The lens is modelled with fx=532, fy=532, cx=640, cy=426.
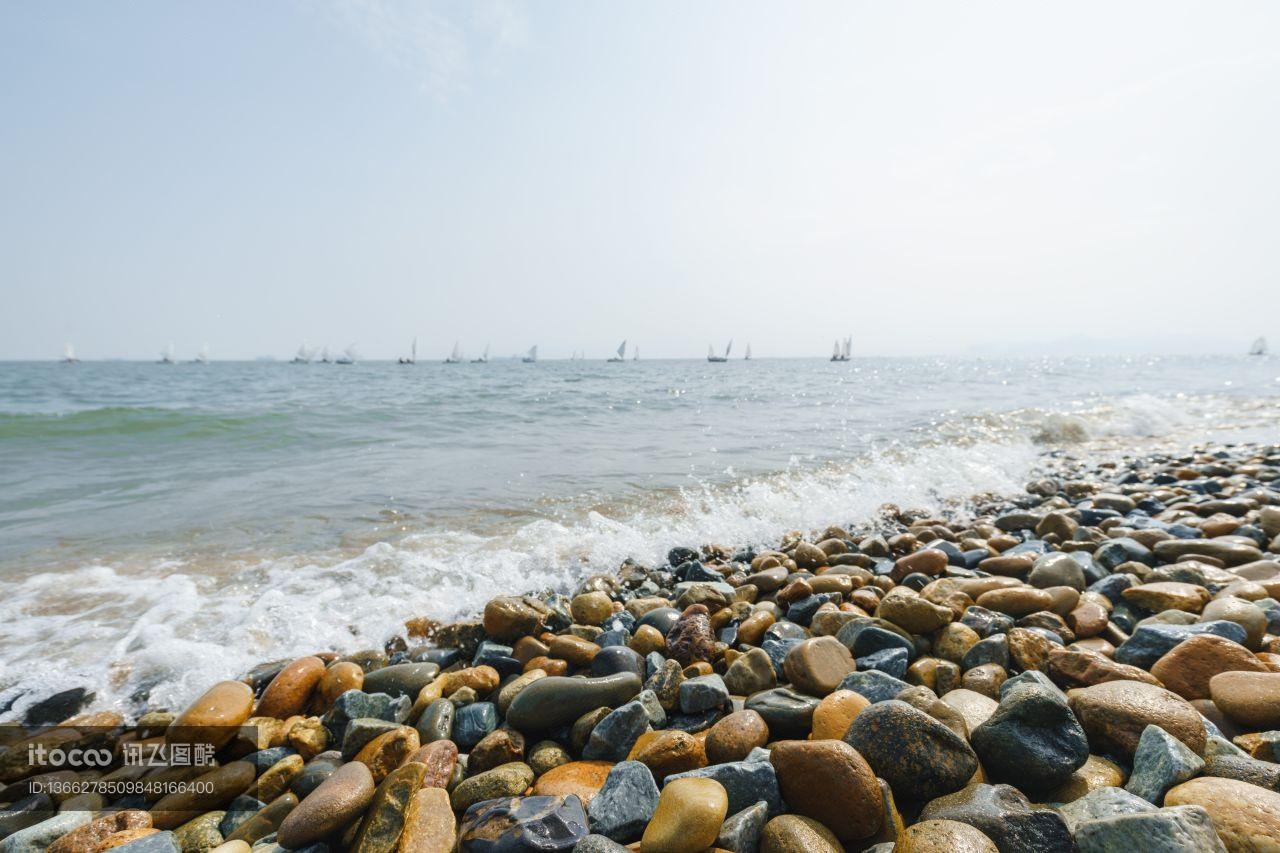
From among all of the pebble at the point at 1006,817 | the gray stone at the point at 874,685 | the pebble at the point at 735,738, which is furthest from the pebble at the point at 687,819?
the gray stone at the point at 874,685

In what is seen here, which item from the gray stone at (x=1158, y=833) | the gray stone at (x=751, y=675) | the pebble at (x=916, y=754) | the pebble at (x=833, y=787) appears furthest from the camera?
the gray stone at (x=751, y=675)

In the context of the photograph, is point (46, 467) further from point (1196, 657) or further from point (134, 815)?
point (1196, 657)

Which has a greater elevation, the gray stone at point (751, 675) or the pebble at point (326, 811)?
the gray stone at point (751, 675)

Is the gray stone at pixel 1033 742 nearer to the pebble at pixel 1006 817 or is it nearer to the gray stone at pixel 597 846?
the pebble at pixel 1006 817

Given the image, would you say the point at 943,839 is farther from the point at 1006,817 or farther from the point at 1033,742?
the point at 1033,742

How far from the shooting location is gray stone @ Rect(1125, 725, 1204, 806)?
164 cm

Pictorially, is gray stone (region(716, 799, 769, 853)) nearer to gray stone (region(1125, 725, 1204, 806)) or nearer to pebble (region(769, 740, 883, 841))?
pebble (region(769, 740, 883, 841))

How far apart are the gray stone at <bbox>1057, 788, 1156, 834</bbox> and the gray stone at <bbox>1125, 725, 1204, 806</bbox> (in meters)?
0.10

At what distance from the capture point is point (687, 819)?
1.60 m

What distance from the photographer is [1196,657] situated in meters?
2.29

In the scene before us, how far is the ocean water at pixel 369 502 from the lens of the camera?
12.2 feet

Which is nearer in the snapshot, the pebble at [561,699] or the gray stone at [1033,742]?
the gray stone at [1033,742]

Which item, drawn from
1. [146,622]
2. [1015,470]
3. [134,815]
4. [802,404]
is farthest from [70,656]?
[802,404]

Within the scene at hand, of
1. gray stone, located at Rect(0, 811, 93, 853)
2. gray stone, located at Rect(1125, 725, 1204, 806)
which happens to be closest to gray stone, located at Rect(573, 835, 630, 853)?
gray stone, located at Rect(1125, 725, 1204, 806)
